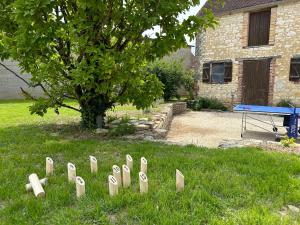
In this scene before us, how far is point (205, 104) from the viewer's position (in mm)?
14758

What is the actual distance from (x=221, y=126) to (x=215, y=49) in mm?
7188

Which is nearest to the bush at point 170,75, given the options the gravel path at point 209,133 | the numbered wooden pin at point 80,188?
the gravel path at point 209,133

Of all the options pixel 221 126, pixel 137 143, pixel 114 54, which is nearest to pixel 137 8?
pixel 114 54

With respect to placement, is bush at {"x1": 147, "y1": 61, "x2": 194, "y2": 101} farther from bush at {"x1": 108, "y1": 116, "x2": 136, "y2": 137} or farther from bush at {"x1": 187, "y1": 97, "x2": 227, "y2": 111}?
bush at {"x1": 108, "y1": 116, "x2": 136, "y2": 137}

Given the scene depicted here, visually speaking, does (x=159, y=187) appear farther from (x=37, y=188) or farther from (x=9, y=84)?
(x=9, y=84)

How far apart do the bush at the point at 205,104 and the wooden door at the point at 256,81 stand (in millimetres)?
1206

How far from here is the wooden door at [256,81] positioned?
13.5m

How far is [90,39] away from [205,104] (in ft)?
33.9

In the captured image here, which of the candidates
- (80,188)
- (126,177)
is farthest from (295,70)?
(80,188)

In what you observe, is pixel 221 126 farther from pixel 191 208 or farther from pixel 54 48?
pixel 191 208

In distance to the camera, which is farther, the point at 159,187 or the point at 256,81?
the point at 256,81

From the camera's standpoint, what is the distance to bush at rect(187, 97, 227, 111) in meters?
14.5

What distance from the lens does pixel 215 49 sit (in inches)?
597

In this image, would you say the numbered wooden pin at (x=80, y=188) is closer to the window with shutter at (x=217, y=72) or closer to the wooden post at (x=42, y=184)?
the wooden post at (x=42, y=184)
